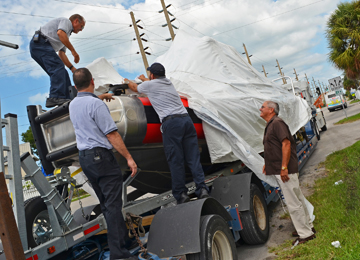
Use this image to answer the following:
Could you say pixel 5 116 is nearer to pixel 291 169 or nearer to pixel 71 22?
pixel 71 22

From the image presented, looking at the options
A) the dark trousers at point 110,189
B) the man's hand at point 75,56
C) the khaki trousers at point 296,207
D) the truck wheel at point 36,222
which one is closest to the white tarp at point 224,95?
the khaki trousers at point 296,207

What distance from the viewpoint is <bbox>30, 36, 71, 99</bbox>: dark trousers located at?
13.8ft

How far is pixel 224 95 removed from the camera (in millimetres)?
5691

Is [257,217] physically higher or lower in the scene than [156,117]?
lower

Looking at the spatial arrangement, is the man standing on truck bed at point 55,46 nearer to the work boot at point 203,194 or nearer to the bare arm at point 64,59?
the bare arm at point 64,59

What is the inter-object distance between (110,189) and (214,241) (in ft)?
4.49

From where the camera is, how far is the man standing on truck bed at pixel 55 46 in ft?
14.2

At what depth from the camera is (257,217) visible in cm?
507

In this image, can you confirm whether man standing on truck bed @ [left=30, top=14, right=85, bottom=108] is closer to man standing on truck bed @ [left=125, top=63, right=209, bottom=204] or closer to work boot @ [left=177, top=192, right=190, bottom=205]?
man standing on truck bed @ [left=125, top=63, right=209, bottom=204]

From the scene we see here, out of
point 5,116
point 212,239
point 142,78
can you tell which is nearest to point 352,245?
point 212,239

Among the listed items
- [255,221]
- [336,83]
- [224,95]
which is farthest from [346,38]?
[255,221]

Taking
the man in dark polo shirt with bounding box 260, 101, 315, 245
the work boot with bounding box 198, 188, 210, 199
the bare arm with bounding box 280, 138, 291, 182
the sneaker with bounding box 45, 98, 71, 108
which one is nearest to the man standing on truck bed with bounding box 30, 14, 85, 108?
the sneaker with bounding box 45, 98, 71, 108

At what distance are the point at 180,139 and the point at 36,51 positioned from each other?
2.26 m

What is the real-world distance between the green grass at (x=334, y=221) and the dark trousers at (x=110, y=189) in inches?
84.0
